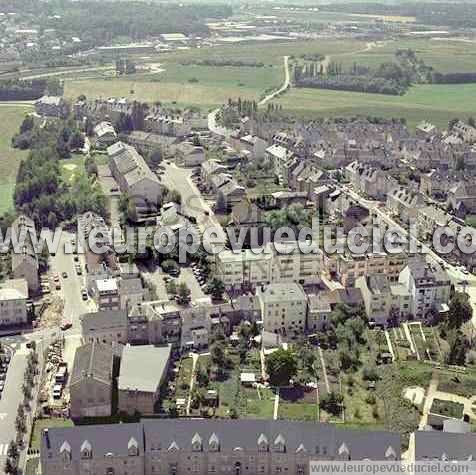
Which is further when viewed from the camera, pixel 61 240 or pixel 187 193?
pixel 187 193

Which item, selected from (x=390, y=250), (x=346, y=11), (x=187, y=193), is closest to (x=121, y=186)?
(x=187, y=193)

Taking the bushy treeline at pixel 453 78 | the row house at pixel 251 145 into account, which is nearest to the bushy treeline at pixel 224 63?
the bushy treeline at pixel 453 78

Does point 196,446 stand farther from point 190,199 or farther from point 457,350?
point 190,199

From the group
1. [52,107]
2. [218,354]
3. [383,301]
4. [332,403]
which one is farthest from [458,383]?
[52,107]

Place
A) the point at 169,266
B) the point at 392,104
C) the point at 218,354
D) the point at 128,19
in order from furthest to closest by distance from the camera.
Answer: the point at 128,19 → the point at 392,104 → the point at 169,266 → the point at 218,354

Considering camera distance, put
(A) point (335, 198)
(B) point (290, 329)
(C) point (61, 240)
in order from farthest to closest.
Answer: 1. (A) point (335, 198)
2. (C) point (61, 240)
3. (B) point (290, 329)

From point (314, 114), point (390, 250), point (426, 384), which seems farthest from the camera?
point (314, 114)

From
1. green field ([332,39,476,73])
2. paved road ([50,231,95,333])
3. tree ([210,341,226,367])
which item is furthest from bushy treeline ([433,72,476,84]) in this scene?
tree ([210,341,226,367])

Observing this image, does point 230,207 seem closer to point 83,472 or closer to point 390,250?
point 390,250
